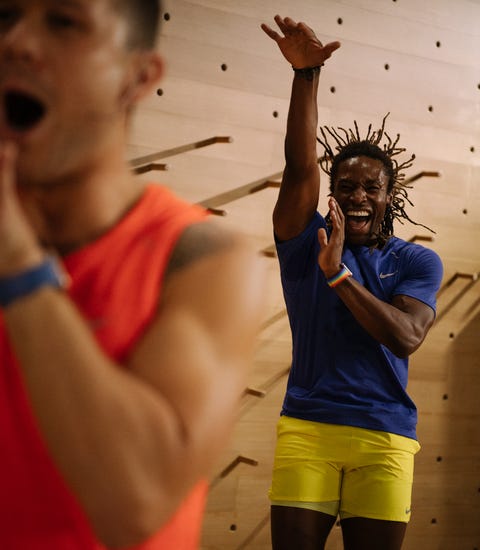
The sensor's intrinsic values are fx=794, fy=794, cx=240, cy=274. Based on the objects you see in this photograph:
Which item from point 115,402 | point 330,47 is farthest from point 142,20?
point 330,47

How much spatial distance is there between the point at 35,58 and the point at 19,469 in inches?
11.2

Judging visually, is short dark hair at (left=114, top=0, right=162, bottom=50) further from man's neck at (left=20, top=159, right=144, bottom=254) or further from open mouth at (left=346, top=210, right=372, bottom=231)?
open mouth at (left=346, top=210, right=372, bottom=231)

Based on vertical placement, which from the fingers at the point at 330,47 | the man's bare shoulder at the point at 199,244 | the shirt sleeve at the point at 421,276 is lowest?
the shirt sleeve at the point at 421,276

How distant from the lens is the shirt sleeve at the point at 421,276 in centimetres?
203

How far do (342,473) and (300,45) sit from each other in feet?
3.28

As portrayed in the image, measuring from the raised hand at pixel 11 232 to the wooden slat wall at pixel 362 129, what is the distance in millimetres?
1951

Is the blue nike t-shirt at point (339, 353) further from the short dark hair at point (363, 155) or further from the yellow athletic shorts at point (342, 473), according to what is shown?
the short dark hair at point (363, 155)

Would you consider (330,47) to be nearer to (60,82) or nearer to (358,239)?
(358,239)

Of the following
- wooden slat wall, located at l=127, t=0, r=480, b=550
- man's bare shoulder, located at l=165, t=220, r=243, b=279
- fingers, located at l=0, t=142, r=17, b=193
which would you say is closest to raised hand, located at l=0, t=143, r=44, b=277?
fingers, located at l=0, t=142, r=17, b=193

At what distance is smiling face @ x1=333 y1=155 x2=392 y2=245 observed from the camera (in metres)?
2.09

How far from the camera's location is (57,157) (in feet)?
1.78

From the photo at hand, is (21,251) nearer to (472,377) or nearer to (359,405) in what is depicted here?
(359,405)

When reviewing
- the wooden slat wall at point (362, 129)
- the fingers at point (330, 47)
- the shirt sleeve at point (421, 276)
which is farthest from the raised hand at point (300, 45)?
the wooden slat wall at point (362, 129)

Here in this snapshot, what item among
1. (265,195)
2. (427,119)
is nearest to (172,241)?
(265,195)
